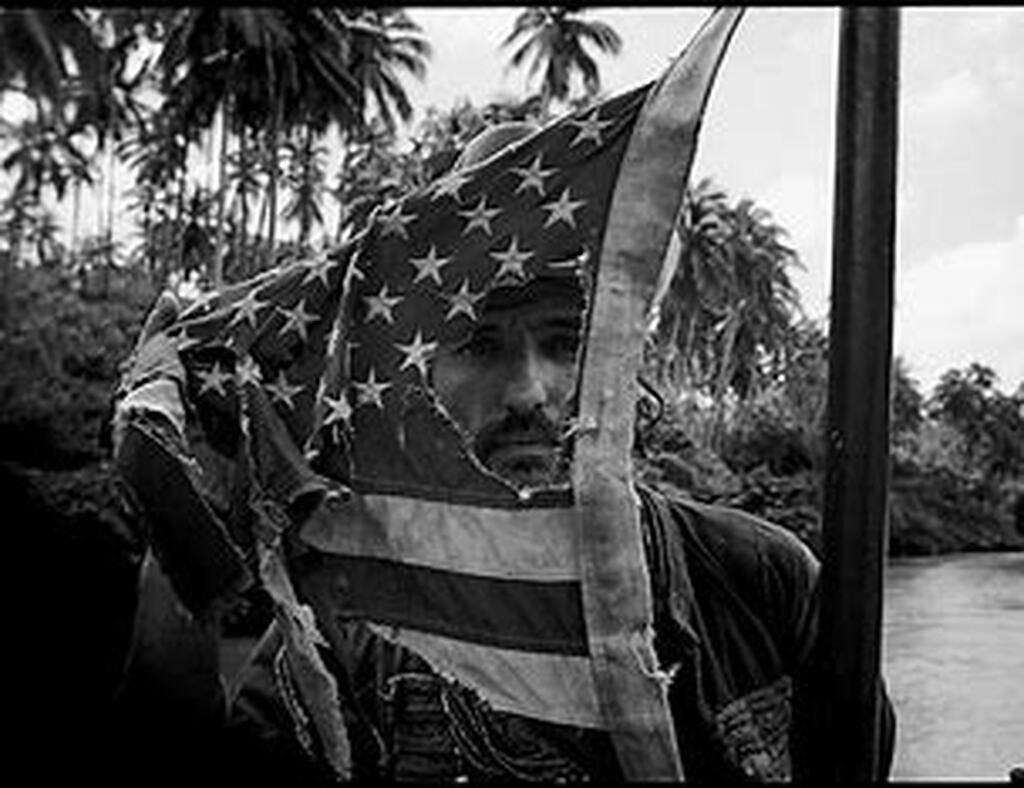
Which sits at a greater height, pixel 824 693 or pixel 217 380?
pixel 217 380

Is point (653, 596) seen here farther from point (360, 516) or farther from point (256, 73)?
point (256, 73)

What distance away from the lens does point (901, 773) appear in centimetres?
301

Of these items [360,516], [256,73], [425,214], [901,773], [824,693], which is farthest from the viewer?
[256,73]

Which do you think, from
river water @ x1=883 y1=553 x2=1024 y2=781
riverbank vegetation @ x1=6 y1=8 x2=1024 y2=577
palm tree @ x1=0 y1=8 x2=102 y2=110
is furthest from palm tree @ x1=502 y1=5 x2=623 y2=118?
river water @ x1=883 y1=553 x2=1024 y2=781

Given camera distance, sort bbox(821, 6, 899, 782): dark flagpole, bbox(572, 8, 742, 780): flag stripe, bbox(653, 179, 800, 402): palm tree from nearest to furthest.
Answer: bbox(821, 6, 899, 782): dark flagpole, bbox(572, 8, 742, 780): flag stripe, bbox(653, 179, 800, 402): palm tree

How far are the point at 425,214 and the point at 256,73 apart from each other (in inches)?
1152

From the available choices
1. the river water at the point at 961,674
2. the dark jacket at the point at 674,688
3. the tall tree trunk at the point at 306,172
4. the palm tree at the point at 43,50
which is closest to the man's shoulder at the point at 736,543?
the dark jacket at the point at 674,688

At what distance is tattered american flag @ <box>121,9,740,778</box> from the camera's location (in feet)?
4.89

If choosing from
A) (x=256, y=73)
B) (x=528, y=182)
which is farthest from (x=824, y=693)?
(x=256, y=73)

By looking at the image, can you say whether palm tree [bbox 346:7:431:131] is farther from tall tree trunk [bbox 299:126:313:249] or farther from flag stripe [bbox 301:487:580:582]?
flag stripe [bbox 301:487:580:582]

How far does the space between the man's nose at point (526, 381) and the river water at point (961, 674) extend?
74.2 inches

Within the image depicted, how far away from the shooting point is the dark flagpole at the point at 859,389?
1256mm

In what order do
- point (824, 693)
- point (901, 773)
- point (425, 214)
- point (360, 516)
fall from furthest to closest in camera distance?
point (901, 773)
point (425, 214)
point (360, 516)
point (824, 693)

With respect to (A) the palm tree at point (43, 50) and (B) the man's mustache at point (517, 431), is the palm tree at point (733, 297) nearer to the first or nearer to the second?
(A) the palm tree at point (43, 50)
